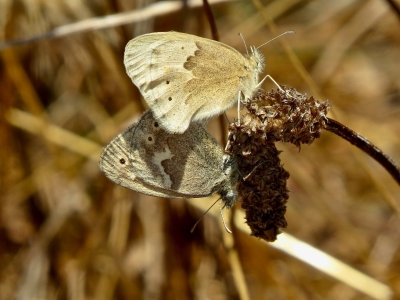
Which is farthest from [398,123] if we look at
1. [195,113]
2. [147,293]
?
[195,113]

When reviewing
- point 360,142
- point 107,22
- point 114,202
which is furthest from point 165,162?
point 114,202

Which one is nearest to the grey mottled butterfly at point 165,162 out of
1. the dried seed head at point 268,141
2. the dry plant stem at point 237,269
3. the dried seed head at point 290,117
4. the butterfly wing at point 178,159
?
the butterfly wing at point 178,159

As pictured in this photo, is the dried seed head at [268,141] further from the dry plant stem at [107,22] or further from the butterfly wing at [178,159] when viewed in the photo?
the dry plant stem at [107,22]

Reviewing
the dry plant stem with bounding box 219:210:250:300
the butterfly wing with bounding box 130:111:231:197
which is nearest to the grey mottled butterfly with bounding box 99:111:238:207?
the butterfly wing with bounding box 130:111:231:197

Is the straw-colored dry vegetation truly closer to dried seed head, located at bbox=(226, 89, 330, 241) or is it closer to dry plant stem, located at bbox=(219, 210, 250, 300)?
dry plant stem, located at bbox=(219, 210, 250, 300)

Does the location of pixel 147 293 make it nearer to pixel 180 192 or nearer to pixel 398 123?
pixel 180 192
